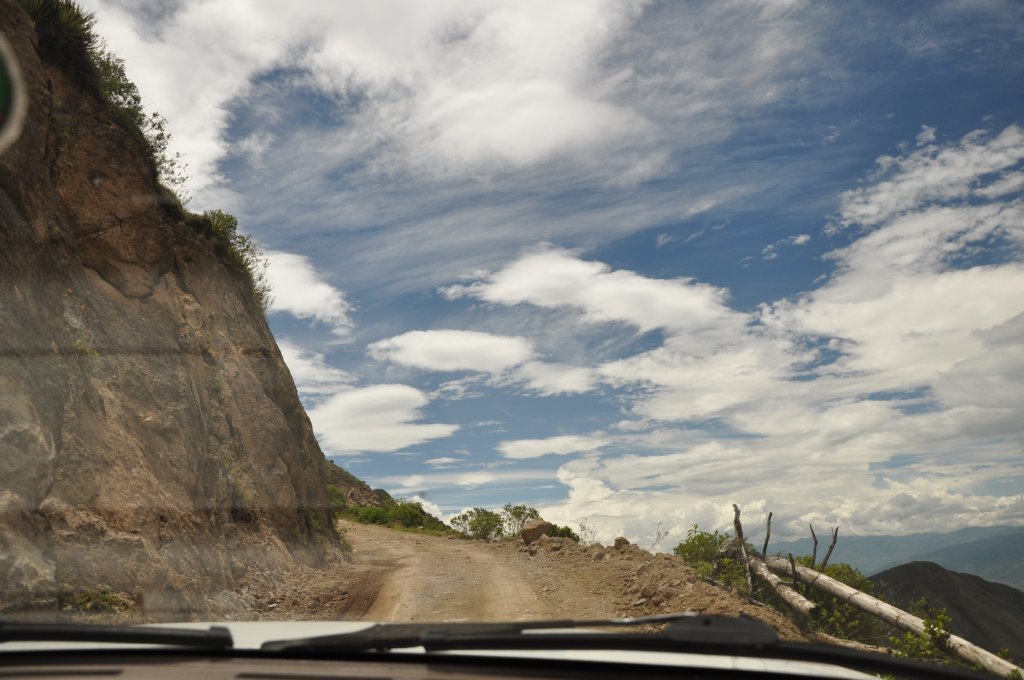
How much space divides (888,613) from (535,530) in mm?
15797

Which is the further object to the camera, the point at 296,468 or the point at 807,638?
the point at 296,468

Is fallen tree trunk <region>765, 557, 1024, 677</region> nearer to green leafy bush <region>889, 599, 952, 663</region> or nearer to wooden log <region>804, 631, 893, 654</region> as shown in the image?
green leafy bush <region>889, 599, 952, 663</region>

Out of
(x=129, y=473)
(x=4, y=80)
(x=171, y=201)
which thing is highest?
(x=171, y=201)

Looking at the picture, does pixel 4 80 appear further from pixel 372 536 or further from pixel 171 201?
pixel 372 536

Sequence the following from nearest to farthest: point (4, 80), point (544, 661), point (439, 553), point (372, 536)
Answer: point (544, 661)
point (4, 80)
point (439, 553)
point (372, 536)

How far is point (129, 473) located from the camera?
11117 mm

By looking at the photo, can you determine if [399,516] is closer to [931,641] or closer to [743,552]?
[743,552]

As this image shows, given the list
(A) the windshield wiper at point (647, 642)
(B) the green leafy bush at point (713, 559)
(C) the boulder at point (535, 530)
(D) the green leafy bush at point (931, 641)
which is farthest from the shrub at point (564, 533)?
(A) the windshield wiper at point (647, 642)

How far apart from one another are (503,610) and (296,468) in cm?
1074

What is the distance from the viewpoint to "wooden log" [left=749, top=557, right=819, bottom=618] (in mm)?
12475

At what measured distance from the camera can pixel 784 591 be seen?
13.6m

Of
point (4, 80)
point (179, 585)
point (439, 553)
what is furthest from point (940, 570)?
point (4, 80)

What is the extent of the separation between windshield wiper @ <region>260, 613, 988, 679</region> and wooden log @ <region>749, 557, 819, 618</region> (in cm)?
1097

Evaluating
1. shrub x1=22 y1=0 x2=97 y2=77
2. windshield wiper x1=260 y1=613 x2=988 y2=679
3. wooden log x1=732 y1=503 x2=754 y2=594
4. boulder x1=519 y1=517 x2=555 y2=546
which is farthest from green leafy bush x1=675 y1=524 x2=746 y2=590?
shrub x1=22 y1=0 x2=97 y2=77
